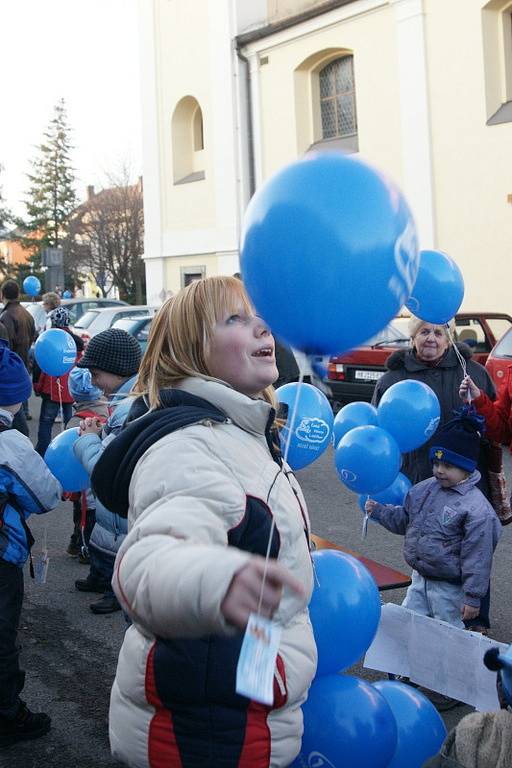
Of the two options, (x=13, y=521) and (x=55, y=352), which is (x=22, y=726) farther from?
(x=55, y=352)

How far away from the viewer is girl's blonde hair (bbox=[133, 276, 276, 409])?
81.3 inches

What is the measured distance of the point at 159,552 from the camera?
1.56m

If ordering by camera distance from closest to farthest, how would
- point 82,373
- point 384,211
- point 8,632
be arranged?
point 384,211, point 8,632, point 82,373

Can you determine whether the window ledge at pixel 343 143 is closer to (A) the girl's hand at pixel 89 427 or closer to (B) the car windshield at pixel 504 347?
(B) the car windshield at pixel 504 347

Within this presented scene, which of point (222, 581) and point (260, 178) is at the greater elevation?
point (260, 178)

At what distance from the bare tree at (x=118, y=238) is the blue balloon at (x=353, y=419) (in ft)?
108

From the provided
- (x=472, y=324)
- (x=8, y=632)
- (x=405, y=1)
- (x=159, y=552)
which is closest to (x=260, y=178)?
(x=405, y=1)

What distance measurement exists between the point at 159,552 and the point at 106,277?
128 feet

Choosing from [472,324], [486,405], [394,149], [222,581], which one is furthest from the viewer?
[394,149]

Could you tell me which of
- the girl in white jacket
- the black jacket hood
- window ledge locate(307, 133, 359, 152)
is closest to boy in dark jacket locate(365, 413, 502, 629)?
the girl in white jacket

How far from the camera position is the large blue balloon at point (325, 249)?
6.44ft

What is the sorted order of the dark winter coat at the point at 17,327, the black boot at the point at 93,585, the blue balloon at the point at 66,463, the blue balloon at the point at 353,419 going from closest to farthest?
1. the blue balloon at the point at 66,463
2. the blue balloon at the point at 353,419
3. the black boot at the point at 93,585
4. the dark winter coat at the point at 17,327

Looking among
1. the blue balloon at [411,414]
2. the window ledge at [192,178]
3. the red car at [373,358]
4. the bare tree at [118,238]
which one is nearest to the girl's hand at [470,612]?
the blue balloon at [411,414]

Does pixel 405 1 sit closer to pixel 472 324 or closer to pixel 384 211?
pixel 472 324
